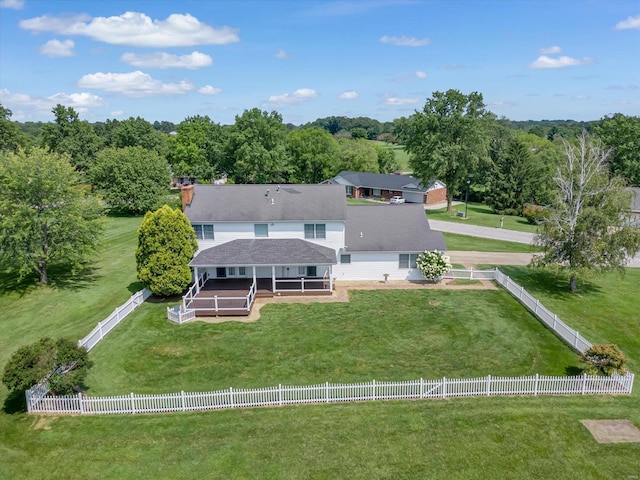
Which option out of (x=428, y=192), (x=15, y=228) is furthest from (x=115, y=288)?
(x=428, y=192)

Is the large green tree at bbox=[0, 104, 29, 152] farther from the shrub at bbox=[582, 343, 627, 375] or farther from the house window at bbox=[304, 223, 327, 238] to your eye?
the shrub at bbox=[582, 343, 627, 375]

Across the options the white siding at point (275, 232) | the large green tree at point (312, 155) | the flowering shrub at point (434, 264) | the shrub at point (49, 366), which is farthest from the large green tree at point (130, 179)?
the shrub at point (49, 366)

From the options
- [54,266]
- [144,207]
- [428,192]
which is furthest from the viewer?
[428,192]

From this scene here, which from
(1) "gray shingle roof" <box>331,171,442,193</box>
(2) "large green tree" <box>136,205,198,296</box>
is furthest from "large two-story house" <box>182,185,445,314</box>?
(1) "gray shingle roof" <box>331,171,442,193</box>

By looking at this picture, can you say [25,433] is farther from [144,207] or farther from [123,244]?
[144,207]

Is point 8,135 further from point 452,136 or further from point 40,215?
point 452,136
